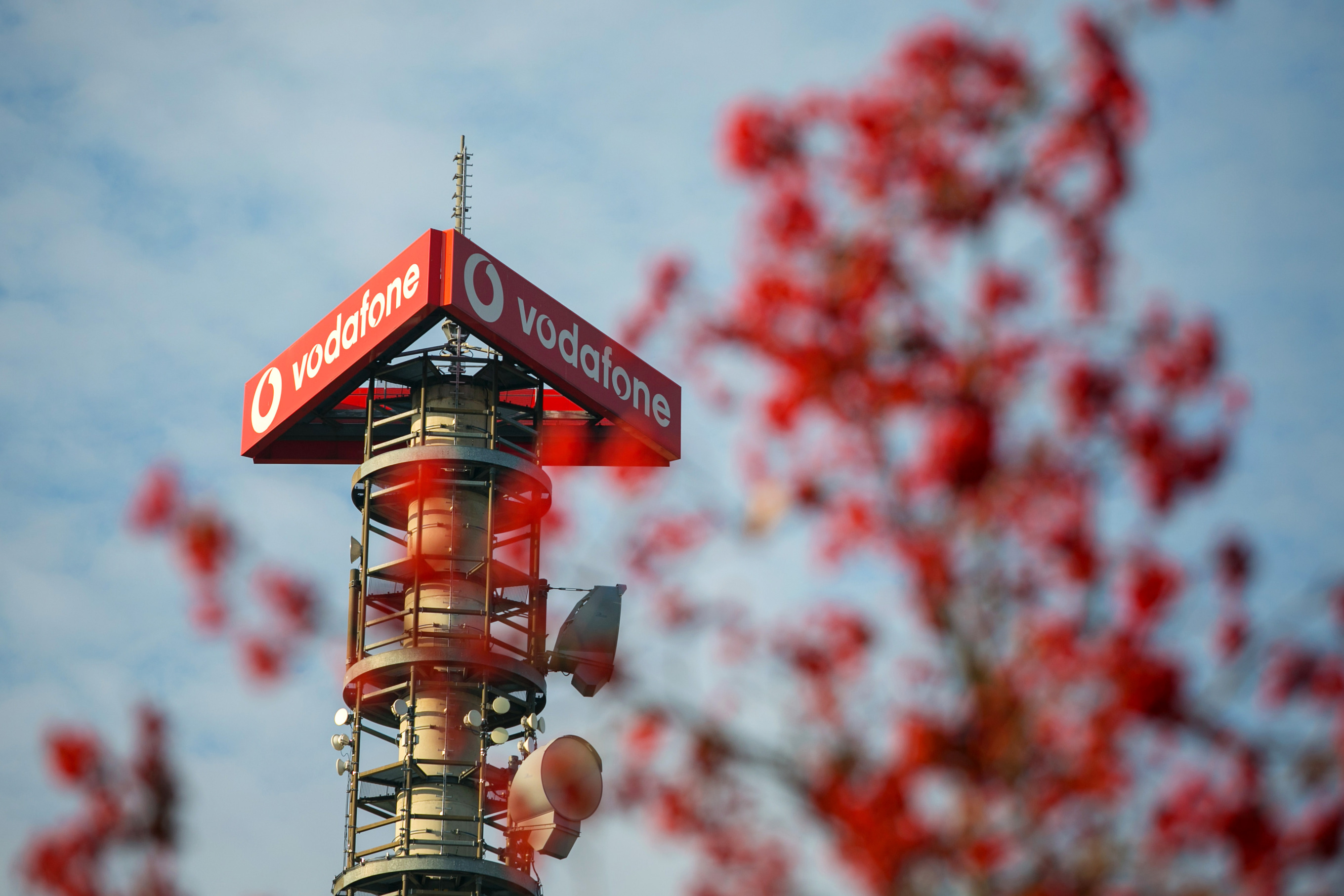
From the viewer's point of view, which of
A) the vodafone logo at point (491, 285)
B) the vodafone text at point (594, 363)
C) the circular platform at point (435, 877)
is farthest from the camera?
the vodafone text at point (594, 363)

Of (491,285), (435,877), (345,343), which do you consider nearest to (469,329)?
(491,285)

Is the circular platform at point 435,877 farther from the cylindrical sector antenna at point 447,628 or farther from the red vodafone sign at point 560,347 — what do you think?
the red vodafone sign at point 560,347

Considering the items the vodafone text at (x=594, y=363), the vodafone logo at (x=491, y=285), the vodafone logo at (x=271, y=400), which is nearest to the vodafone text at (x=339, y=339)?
the vodafone logo at (x=271, y=400)

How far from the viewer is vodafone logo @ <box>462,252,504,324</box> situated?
44.1 metres

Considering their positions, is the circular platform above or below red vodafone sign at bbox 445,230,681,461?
below

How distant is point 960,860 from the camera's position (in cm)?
1187

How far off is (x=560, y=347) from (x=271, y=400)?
8938mm

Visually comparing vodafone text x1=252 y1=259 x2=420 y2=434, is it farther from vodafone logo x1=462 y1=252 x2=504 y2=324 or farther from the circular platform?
the circular platform

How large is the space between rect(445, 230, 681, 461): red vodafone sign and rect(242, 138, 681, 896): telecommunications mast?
0.18ft

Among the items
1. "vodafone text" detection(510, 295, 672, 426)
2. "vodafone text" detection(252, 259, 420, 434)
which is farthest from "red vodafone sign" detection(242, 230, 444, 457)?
"vodafone text" detection(510, 295, 672, 426)

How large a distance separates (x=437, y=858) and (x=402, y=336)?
13432 millimetres

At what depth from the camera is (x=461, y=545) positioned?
151ft

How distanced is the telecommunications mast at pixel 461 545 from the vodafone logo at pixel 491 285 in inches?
1.7

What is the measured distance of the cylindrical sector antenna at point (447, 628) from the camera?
4391cm
